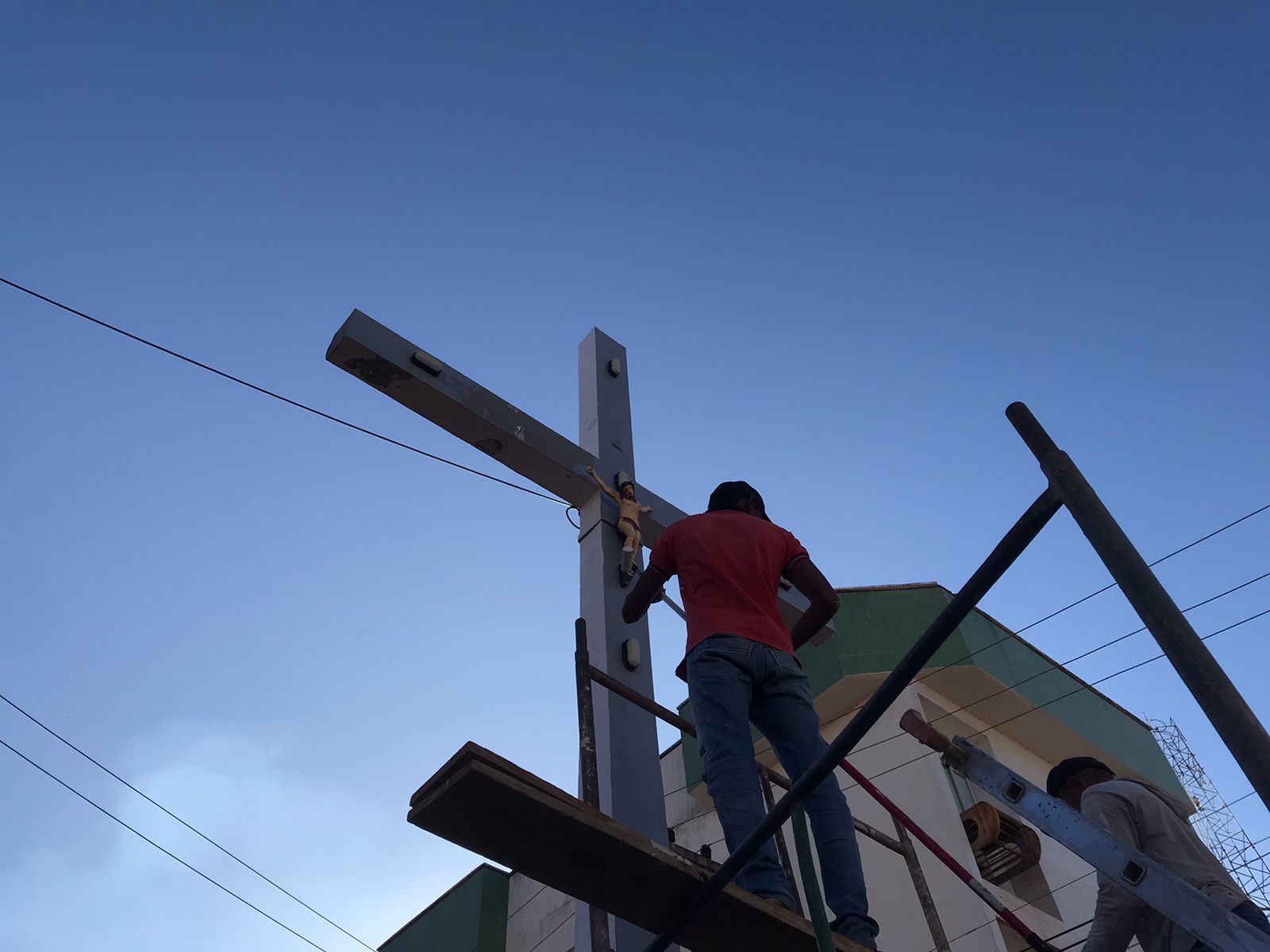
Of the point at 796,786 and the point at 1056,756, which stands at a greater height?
the point at 1056,756

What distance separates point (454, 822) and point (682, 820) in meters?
11.8

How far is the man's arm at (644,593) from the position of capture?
4.41 m

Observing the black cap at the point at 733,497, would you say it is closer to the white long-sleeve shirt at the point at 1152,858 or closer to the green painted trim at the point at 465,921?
the white long-sleeve shirt at the point at 1152,858

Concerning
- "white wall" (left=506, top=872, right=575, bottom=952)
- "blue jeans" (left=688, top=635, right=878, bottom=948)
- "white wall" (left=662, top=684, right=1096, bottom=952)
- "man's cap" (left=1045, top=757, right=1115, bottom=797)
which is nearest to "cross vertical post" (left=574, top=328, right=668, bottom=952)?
"blue jeans" (left=688, top=635, right=878, bottom=948)

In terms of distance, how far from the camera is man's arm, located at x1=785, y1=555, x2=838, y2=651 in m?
4.17

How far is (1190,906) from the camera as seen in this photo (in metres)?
2.58

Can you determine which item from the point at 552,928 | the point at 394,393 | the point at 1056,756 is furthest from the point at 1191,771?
the point at 394,393

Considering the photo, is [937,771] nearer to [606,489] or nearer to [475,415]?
[606,489]

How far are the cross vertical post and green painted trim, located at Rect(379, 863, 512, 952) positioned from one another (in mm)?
10894

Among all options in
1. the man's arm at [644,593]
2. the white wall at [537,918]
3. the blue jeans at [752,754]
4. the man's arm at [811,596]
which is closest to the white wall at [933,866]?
the white wall at [537,918]

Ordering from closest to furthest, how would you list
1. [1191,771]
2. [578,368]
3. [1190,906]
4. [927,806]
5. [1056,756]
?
[1190,906] < [578,368] < [927,806] < [1056,756] < [1191,771]

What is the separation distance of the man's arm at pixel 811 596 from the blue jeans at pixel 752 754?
0.28 m

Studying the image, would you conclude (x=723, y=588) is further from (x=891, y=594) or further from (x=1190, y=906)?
(x=891, y=594)

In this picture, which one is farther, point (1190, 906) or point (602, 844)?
point (602, 844)
